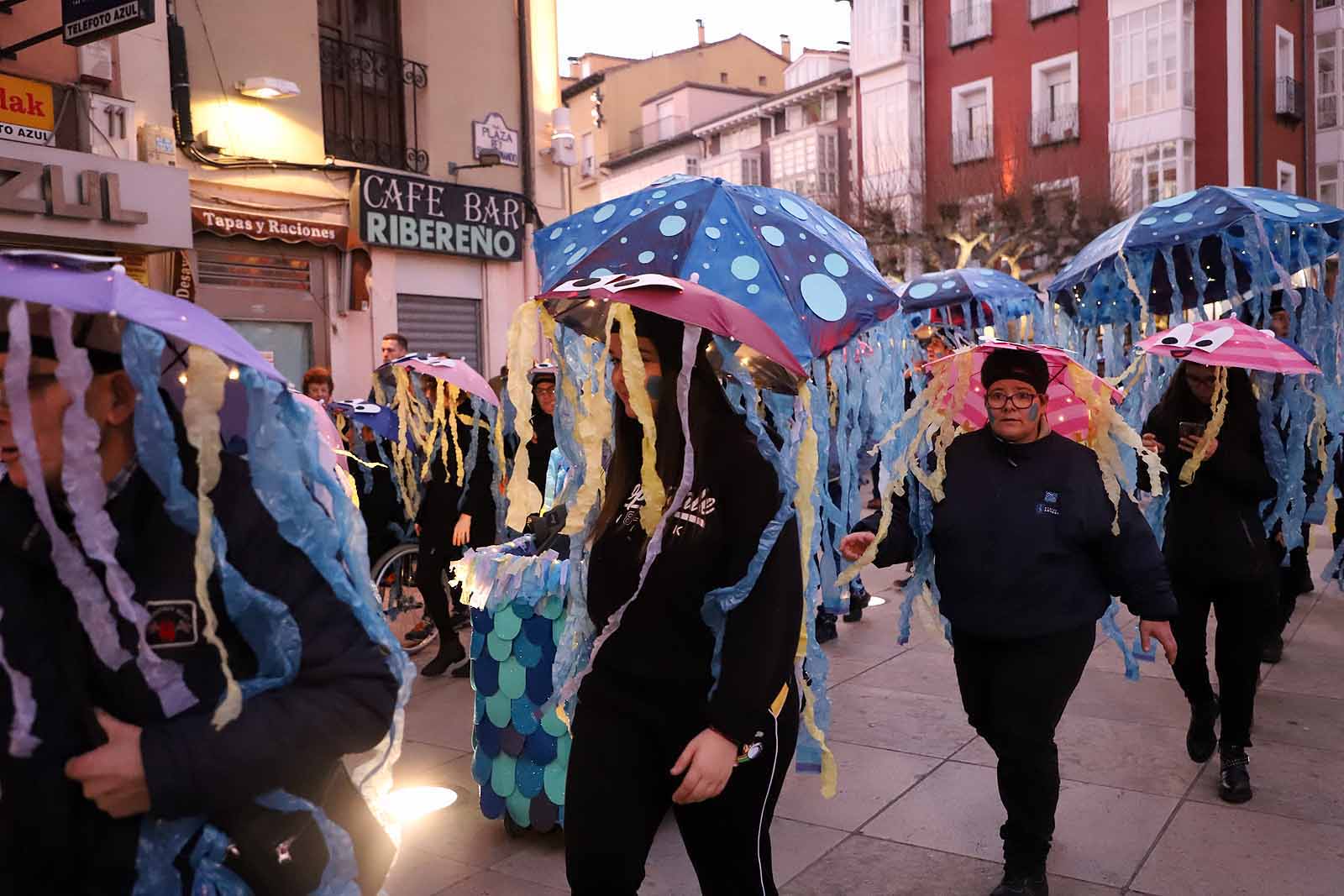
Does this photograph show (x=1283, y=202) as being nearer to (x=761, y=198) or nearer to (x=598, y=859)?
(x=761, y=198)

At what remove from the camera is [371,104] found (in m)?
14.4

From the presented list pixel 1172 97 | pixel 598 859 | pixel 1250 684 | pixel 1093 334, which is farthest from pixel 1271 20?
pixel 598 859

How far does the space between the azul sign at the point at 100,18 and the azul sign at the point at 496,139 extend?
Result: 20.0 ft

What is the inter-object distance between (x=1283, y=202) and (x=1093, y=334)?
2.02 meters

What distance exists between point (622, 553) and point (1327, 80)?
32.9 metres

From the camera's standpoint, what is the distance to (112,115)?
1083cm

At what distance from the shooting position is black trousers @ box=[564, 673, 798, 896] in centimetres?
248

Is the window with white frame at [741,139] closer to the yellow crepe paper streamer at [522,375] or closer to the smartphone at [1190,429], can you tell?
the smartphone at [1190,429]

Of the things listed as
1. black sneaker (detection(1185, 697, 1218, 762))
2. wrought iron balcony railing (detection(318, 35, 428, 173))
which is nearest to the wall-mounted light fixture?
wrought iron balcony railing (detection(318, 35, 428, 173))

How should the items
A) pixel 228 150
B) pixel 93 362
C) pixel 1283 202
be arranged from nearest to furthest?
pixel 93 362 → pixel 1283 202 → pixel 228 150

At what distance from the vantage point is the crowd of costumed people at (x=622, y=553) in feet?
5.21

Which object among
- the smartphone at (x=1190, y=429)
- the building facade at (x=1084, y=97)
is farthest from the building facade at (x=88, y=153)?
the building facade at (x=1084, y=97)

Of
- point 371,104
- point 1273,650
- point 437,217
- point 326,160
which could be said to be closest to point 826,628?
point 1273,650

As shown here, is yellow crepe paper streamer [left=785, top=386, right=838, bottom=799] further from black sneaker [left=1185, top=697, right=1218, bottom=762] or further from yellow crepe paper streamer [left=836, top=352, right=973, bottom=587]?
black sneaker [left=1185, top=697, right=1218, bottom=762]
